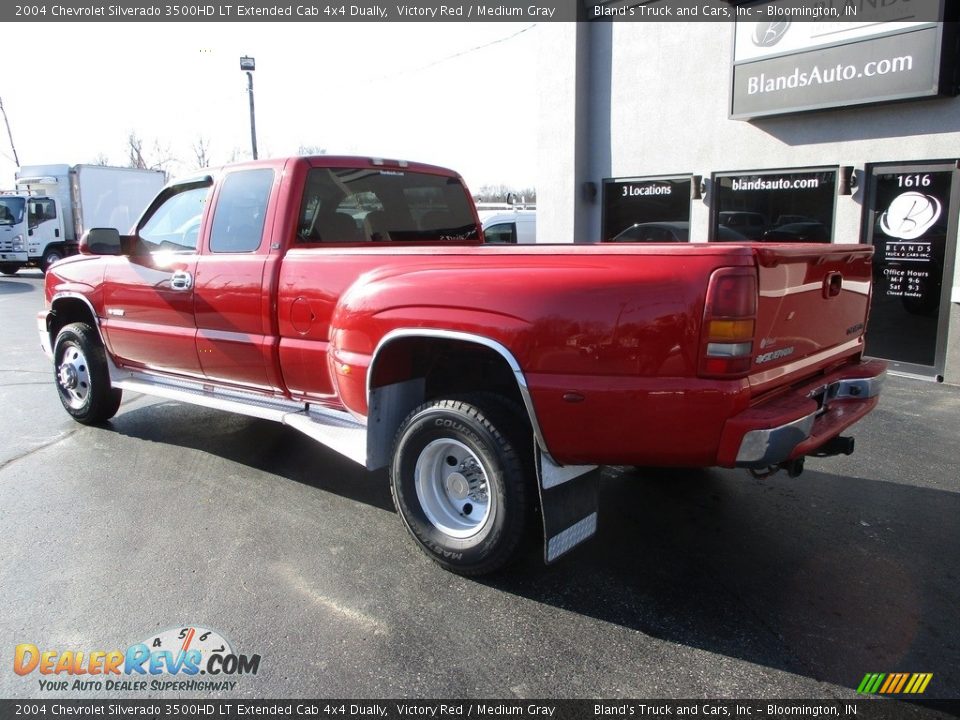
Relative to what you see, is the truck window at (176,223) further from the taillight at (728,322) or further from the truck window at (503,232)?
the truck window at (503,232)

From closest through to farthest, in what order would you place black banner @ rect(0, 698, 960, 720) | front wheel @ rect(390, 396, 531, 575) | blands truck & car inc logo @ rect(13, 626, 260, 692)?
black banner @ rect(0, 698, 960, 720), blands truck & car inc logo @ rect(13, 626, 260, 692), front wheel @ rect(390, 396, 531, 575)

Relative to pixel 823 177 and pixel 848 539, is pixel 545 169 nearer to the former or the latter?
pixel 823 177

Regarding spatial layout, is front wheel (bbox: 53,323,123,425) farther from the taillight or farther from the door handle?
the taillight

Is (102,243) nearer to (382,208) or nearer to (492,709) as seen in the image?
(382,208)

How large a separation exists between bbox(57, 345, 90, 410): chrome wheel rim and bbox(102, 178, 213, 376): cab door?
1.95 feet

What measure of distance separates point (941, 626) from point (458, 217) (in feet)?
13.0

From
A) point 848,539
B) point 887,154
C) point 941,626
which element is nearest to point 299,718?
point 941,626

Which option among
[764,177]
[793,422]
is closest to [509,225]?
[764,177]

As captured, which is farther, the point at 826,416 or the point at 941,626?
the point at 826,416

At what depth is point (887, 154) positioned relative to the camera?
Answer: 791cm

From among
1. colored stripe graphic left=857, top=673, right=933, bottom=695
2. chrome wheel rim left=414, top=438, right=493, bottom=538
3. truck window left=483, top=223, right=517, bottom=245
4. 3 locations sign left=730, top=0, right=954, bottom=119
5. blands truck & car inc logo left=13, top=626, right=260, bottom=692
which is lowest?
blands truck & car inc logo left=13, top=626, right=260, bottom=692

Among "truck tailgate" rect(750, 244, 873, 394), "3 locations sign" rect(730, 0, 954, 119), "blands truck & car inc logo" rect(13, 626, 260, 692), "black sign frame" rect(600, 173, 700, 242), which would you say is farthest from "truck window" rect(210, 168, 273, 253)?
"black sign frame" rect(600, 173, 700, 242)

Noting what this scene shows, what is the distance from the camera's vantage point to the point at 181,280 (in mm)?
5047

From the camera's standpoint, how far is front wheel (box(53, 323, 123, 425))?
611cm
